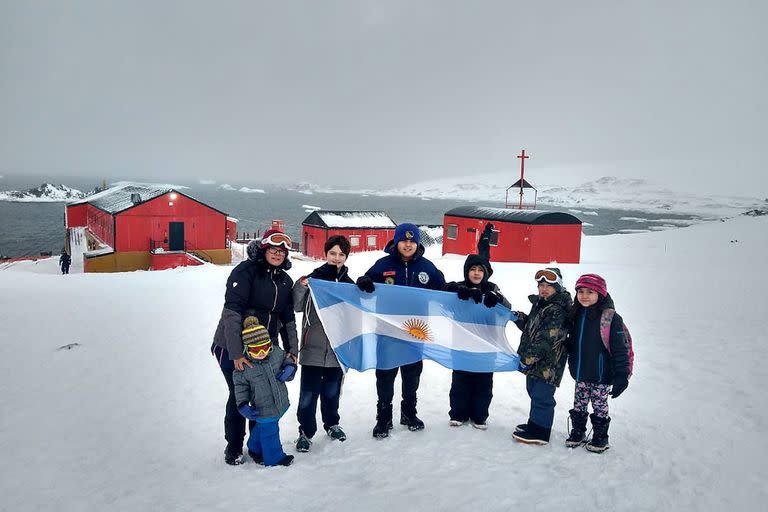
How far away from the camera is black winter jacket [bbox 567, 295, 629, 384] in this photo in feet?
15.1

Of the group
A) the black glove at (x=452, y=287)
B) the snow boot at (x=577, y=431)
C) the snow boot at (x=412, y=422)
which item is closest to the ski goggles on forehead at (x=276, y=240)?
the black glove at (x=452, y=287)

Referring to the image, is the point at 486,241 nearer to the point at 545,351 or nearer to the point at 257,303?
the point at 545,351

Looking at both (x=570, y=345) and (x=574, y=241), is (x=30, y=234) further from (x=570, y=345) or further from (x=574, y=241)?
(x=570, y=345)

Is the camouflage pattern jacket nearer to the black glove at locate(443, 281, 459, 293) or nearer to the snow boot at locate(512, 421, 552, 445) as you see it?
the snow boot at locate(512, 421, 552, 445)

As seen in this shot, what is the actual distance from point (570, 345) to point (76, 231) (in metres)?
42.9

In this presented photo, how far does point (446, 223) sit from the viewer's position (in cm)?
2611

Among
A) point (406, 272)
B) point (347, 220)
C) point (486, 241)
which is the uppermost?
point (347, 220)

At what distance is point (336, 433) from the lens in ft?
17.2

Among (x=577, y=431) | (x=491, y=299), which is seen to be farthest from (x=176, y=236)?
(x=577, y=431)

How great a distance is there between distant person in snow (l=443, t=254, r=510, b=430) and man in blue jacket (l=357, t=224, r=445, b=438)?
1.14 feet

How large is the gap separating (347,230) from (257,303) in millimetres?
28352

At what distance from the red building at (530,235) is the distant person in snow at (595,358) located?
17.6 m

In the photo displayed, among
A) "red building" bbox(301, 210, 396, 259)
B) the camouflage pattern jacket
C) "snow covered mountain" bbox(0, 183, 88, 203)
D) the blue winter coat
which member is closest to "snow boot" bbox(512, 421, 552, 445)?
the camouflage pattern jacket

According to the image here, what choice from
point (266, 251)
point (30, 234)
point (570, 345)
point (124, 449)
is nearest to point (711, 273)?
point (570, 345)
